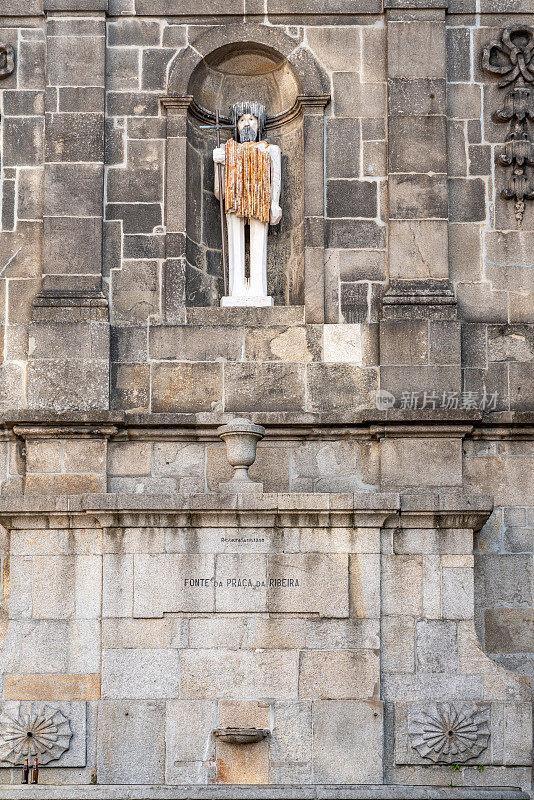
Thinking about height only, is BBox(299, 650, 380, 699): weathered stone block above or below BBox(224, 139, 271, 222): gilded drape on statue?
below

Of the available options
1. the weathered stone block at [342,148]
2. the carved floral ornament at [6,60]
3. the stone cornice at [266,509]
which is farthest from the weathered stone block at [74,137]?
the stone cornice at [266,509]

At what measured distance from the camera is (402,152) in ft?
52.0

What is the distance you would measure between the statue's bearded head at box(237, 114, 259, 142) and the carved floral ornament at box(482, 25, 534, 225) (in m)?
2.56

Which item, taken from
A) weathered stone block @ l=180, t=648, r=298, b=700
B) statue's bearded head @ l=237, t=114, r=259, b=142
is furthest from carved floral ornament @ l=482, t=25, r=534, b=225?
weathered stone block @ l=180, t=648, r=298, b=700

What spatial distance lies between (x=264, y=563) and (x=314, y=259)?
12.4 ft

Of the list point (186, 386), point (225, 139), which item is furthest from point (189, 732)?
point (225, 139)

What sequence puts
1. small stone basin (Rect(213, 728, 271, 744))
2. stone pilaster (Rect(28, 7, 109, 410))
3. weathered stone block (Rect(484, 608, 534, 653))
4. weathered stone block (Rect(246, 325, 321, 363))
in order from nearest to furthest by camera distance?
small stone basin (Rect(213, 728, 271, 744)) → weathered stone block (Rect(484, 608, 534, 653)) → stone pilaster (Rect(28, 7, 109, 410)) → weathered stone block (Rect(246, 325, 321, 363))

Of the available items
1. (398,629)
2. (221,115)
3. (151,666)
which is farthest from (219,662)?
(221,115)

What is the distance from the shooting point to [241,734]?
12922 mm

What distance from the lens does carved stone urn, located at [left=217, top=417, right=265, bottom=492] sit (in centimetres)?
1385

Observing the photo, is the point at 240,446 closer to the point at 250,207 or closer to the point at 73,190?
the point at 250,207

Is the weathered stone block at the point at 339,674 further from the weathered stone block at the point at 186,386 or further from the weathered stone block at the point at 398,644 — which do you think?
the weathered stone block at the point at 186,386

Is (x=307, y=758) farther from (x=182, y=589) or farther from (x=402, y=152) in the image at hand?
(x=402, y=152)

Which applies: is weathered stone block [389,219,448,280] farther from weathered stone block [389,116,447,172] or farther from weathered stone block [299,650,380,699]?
weathered stone block [299,650,380,699]
